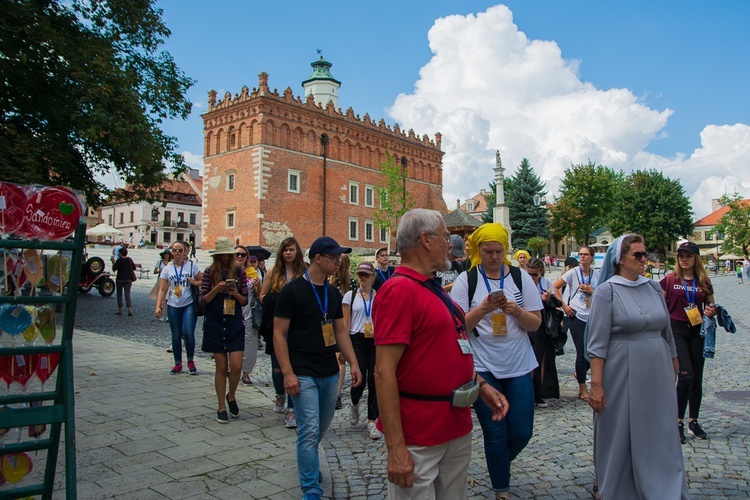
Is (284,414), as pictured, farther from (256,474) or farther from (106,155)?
(106,155)

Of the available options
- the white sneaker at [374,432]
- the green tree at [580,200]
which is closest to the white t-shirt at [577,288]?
the white sneaker at [374,432]

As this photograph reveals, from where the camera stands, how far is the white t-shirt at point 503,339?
379 centimetres

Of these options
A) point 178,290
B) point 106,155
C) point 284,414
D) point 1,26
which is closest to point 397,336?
point 284,414

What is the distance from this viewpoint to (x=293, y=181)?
4659 cm

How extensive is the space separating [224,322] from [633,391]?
407 cm

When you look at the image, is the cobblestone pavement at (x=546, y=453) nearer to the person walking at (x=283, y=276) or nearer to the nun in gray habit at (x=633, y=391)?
the person walking at (x=283, y=276)

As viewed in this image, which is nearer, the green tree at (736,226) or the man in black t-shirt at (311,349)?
the man in black t-shirt at (311,349)

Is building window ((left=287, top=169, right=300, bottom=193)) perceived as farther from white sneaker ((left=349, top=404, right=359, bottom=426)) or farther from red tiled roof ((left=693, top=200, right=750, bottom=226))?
red tiled roof ((left=693, top=200, right=750, bottom=226))

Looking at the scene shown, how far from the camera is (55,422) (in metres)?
2.99

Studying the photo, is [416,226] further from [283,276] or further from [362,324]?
[362,324]

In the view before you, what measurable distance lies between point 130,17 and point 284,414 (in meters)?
14.1

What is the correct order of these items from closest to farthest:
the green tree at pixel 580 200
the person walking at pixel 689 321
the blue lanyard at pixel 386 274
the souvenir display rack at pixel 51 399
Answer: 1. the souvenir display rack at pixel 51 399
2. the person walking at pixel 689 321
3. the blue lanyard at pixel 386 274
4. the green tree at pixel 580 200

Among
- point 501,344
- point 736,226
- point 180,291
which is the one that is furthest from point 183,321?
point 736,226

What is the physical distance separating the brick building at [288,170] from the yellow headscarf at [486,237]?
40.0 meters
